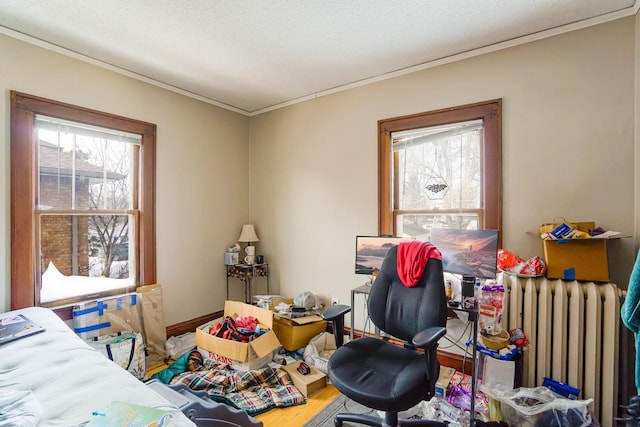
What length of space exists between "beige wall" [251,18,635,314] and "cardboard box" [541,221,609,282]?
221 millimetres

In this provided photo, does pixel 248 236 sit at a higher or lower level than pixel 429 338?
higher

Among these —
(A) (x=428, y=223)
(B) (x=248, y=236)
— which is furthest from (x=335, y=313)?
(B) (x=248, y=236)

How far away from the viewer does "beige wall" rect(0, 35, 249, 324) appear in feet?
7.13

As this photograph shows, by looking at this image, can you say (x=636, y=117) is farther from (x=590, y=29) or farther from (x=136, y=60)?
(x=136, y=60)

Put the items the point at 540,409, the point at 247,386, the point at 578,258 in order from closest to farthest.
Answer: the point at 540,409 < the point at 578,258 < the point at 247,386

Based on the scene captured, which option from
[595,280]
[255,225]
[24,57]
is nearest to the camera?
[595,280]

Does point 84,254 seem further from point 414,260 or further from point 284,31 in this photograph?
point 414,260

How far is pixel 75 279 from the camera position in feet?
8.26

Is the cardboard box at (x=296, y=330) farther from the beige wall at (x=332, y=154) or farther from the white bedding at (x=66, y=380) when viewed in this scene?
the white bedding at (x=66, y=380)

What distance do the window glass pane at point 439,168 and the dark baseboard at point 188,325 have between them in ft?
7.83

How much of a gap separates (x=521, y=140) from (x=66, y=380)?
294 centimetres

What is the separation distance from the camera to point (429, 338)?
140 cm

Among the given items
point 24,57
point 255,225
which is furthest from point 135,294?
point 24,57

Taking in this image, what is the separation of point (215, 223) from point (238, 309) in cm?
101
